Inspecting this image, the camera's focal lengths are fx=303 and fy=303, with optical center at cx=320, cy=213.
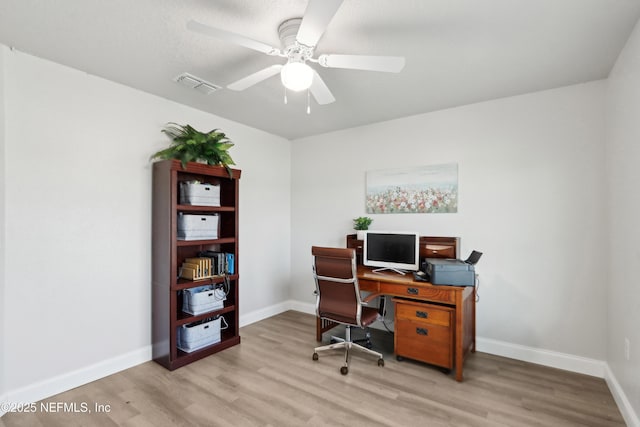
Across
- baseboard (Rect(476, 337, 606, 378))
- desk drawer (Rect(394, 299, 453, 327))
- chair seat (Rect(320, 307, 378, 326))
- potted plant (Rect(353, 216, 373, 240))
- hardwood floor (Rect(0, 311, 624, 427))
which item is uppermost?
potted plant (Rect(353, 216, 373, 240))

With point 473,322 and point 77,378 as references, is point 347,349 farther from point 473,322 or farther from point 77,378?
point 77,378

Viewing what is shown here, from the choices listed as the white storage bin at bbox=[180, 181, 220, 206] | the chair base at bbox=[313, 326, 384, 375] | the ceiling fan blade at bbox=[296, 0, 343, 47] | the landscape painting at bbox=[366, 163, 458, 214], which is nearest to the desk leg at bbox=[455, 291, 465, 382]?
the chair base at bbox=[313, 326, 384, 375]

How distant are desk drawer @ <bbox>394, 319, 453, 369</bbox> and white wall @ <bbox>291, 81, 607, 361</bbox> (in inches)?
29.7

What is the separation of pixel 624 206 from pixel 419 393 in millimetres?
1902

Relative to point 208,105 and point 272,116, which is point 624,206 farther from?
point 208,105

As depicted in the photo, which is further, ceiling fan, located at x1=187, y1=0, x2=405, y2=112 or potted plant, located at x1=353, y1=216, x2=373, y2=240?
potted plant, located at x1=353, y1=216, x2=373, y2=240

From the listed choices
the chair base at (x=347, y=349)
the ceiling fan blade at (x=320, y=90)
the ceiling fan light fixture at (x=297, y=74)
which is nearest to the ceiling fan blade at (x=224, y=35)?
the ceiling fan light fixture at (x=297, y=74)

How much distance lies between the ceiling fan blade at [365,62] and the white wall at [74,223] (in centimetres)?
197

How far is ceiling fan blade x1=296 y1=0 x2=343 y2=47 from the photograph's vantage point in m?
1.27

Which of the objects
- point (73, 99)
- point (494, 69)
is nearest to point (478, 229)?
point (494, 69)

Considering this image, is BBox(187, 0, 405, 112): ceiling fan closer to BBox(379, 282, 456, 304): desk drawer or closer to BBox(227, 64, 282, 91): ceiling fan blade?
BBox(227, 64, 282, 91): ceiling fan blade

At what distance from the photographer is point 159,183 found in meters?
2.75

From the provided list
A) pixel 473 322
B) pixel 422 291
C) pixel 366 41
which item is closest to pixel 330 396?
pixel 422 291

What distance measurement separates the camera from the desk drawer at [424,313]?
8.06ft
